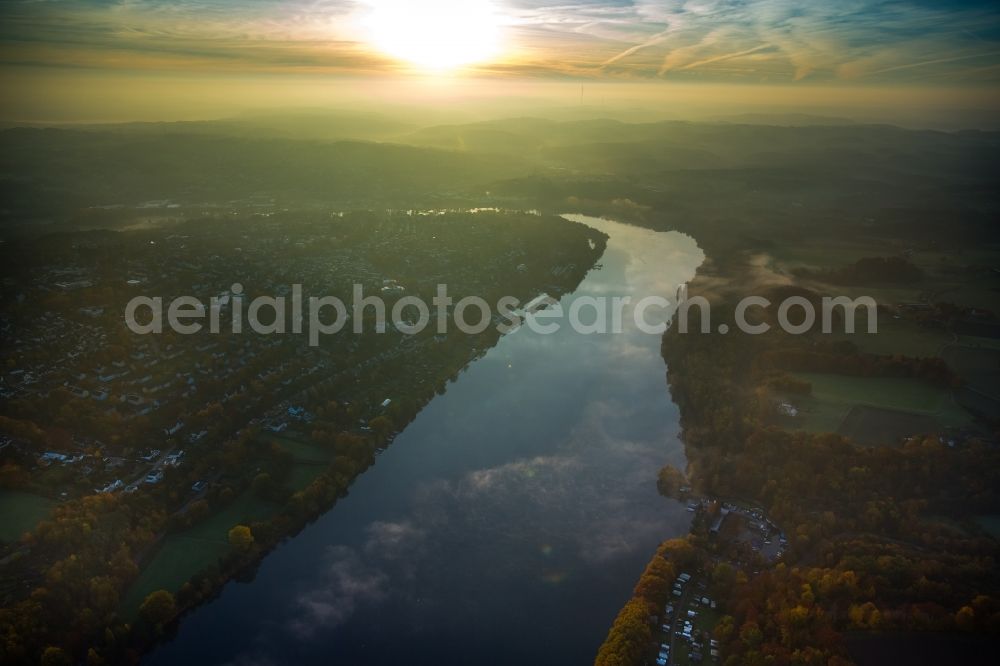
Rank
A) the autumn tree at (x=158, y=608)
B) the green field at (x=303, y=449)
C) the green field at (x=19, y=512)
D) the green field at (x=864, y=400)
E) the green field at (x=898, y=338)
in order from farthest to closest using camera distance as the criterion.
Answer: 1. the green field at (x=898, y=338)
2. the green field at (x=864, y=400)
3. the green field at (x=303, y=449)
4. the green field at (x=19, y=512)
5. the autumn tree at (x=158, y=608)

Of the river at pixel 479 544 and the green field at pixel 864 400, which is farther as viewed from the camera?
the green field at pixel 864 400

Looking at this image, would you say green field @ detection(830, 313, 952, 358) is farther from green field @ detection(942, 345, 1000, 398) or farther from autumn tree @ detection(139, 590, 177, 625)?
autumn tree @ detection(139, 590, 177, 625)

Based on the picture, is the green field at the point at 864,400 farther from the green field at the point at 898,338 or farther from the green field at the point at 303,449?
the green field at the point at 303,449

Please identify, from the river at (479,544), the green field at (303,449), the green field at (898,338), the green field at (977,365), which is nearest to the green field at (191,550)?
the river at (479,544)

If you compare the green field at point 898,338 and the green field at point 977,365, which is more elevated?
the green field at point 898,338

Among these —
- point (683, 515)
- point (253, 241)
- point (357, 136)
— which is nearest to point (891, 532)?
point (683, 515)
